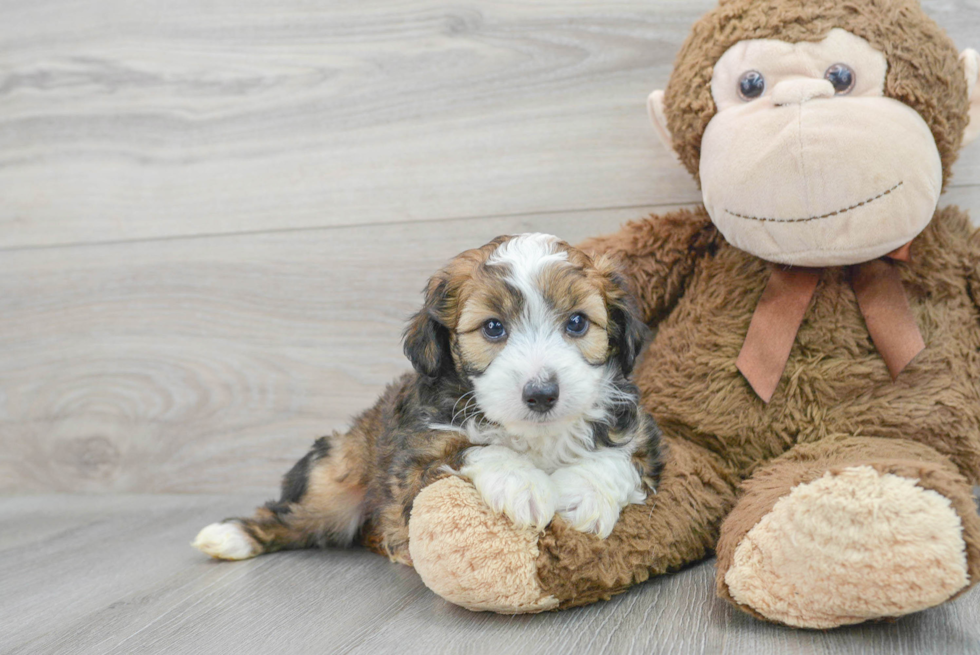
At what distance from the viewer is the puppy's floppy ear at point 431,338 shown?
157cm

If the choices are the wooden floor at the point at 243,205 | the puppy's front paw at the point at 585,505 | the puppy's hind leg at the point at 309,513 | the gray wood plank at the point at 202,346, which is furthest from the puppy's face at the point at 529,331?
the gray wood plank at the point at 202,346

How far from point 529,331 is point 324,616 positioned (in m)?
0.69

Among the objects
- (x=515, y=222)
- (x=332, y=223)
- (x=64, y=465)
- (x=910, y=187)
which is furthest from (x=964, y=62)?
(x=64, y=465)

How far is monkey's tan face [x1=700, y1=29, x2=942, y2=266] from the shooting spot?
4.98 ft

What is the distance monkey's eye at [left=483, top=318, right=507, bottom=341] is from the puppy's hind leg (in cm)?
61

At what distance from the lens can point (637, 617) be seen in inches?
55.8

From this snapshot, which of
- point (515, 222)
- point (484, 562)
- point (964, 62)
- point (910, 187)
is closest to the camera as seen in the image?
point (484, 562)

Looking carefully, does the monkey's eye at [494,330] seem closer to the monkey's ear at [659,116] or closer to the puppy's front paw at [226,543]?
the monkey's ear at [659,116]

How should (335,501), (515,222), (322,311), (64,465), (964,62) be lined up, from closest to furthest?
1. (964,62)
2. (335,501)
3. (515,222)
4. (322,311)
5. (64,465)

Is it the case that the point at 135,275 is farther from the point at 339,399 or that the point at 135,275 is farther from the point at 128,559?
the point at 128,559

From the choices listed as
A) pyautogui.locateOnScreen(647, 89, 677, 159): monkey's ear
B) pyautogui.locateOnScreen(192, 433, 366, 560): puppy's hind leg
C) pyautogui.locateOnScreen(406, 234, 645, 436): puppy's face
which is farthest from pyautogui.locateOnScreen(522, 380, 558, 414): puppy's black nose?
pyautogui.locateOnScreen(647, 89, 677, 159): monkey's ear

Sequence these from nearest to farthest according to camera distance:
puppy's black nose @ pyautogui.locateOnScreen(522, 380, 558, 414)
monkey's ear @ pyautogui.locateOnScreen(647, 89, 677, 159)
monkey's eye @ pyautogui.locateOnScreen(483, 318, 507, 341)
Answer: puppy's black nose @ pyautogui.locateOnScreen(522, 380, 558, 414)
monkey's eye @ pyautogui.locateOnScreen(483, 318, 507, 341)
monkey's ear @ pyautogui.locateOnScreen(647, 89, 677, 159)

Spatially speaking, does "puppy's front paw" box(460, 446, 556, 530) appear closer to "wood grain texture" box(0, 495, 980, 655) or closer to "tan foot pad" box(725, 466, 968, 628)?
"wood grain texture" box(0, 495, 980, 655)

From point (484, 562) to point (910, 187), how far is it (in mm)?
1075
